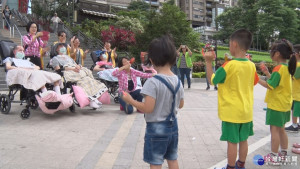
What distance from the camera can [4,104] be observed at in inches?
235

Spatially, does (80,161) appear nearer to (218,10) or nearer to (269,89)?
(269,89)

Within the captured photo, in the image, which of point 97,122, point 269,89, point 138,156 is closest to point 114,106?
point 97,122

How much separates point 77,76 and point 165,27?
797 cm

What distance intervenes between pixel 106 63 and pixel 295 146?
17.9ft

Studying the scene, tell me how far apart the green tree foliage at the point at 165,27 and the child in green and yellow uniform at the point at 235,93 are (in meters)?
10.6

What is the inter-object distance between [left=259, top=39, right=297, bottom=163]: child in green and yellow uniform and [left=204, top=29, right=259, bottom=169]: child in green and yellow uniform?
24.8 inches

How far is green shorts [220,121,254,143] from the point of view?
9.31 ft

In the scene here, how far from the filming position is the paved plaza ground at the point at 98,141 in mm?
3400

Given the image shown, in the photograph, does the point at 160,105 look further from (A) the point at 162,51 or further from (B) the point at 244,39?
(B) the point at 244,39

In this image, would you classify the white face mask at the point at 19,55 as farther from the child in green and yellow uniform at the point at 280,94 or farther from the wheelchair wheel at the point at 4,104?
the child in green and yellow uniform at the point at 280,94

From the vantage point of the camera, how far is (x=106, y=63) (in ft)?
25.7

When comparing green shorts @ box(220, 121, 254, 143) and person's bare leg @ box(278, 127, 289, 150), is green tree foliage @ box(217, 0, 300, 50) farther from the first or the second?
green shorts @ box(220, 121, 254, 143)

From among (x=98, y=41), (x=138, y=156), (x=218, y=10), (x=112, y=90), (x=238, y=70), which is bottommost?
(x=138, y=156)

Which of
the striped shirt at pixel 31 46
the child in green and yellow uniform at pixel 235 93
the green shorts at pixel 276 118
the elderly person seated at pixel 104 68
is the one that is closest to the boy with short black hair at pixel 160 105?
the child in green and yellow uniform at pixel 235 93
